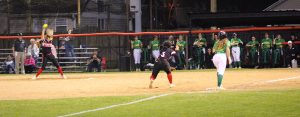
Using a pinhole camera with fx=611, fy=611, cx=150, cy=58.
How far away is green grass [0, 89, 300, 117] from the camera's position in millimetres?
13375

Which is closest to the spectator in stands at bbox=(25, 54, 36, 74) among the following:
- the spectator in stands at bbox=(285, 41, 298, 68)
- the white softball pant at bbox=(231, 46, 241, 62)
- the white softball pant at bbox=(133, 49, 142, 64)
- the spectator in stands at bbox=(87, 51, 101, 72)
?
the spectator in stands at bbox=(87, 51, 101, 72)

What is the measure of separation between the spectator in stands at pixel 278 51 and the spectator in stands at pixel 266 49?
0.29m

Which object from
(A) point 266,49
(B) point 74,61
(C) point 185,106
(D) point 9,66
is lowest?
(C) point 185,106

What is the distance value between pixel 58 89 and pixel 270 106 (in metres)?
8.54

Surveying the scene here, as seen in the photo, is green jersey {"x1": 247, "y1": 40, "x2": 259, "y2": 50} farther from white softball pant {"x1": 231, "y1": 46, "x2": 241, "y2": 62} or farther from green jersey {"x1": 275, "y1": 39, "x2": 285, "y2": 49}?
green jersey {"x1": 275, "y1": 39, "x2": 285, "y2": 49}

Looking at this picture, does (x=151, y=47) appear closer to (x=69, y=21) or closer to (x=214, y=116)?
(x=69, y=21)

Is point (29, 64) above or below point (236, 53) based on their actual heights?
below

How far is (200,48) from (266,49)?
11.5 feet

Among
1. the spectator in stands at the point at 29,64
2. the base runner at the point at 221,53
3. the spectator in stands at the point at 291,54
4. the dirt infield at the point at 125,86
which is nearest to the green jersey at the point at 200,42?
the spectator in stands at the point at 291,54

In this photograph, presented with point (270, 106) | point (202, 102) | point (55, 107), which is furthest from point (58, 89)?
point (270, 106)

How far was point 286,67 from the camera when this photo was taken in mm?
31734

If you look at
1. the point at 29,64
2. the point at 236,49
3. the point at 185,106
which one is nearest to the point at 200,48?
the point at 236,49

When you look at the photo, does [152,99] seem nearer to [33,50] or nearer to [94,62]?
[94,62]

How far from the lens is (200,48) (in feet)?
108
